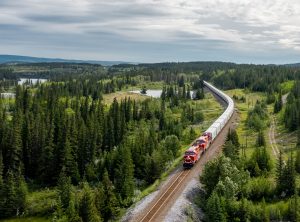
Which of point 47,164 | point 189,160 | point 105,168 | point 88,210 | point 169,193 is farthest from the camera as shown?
point 47,164

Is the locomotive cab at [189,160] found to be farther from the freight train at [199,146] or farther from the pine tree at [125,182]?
the pine tree at [125,182]

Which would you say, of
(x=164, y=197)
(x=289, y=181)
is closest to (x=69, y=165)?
(x=164, y=197)

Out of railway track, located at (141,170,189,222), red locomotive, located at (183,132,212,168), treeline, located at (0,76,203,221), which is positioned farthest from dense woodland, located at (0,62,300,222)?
Result: red locomotive, located at (183,132,212,168)

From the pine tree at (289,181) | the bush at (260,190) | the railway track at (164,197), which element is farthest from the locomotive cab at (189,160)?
the pine tree at (289,181)

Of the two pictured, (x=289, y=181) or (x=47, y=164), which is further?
(x=47, y=164)

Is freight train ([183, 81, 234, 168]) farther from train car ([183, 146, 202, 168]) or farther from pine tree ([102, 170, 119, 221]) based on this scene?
pine tree ([102, 170, 119, 221])

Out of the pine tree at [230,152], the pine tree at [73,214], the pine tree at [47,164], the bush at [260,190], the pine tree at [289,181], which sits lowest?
the pine tree at [47,164]

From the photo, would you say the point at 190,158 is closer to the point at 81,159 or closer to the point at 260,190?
the point at 260,190

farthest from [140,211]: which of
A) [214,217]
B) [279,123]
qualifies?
[279,123]

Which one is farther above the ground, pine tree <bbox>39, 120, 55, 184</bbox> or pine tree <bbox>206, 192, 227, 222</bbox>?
pine tree <bbox>206, 192, 227, 222</bbox>
